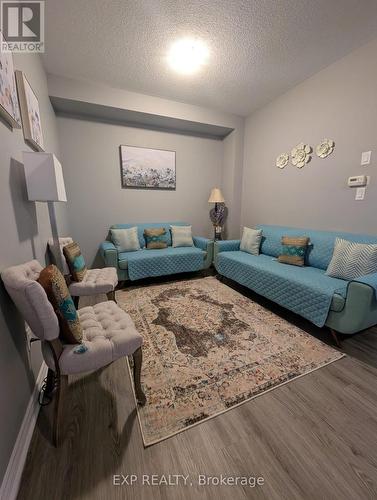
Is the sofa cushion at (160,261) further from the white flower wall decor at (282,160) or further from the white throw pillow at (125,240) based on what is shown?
the white flower wall decor at (282,160)

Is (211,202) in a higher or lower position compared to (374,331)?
higher

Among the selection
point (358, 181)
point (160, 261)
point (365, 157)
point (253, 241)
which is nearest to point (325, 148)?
point (365, 157)

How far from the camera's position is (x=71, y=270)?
1923mm

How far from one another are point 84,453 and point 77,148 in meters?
3.44

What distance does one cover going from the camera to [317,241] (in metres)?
2.38

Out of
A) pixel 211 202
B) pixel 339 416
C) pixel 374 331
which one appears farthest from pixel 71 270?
pixel 374 331

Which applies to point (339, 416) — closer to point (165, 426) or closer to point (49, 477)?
point (165, 426)

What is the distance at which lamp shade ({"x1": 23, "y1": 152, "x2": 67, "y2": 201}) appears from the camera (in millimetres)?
1328

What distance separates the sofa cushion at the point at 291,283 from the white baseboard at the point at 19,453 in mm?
2033

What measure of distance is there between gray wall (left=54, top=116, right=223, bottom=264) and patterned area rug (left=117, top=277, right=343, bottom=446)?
1561mm

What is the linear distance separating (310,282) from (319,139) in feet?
→ 6.10

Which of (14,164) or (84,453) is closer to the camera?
(84,453)

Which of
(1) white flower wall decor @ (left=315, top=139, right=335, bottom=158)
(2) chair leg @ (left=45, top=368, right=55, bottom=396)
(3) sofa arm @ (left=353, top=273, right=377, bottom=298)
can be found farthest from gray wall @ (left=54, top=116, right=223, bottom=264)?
(3) sofa arm @ (left=353, top=273, right=377, bottom=298)

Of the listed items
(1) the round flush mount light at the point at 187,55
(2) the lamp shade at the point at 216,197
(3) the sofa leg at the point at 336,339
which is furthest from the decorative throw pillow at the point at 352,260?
(1) the round flush mount light at the point at 187,55
